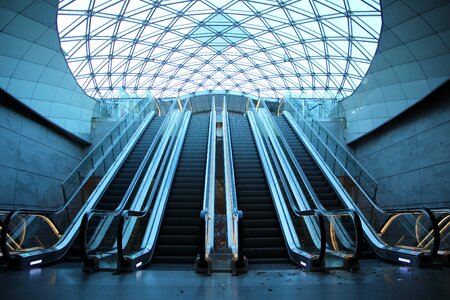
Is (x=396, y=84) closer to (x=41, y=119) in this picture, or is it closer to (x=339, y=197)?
(x=339, y=197)

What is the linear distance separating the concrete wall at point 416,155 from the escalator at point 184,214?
8296mm

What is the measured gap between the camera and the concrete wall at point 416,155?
37.6 ft

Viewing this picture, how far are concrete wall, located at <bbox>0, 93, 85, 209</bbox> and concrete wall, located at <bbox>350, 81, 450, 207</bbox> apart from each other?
48.8ft

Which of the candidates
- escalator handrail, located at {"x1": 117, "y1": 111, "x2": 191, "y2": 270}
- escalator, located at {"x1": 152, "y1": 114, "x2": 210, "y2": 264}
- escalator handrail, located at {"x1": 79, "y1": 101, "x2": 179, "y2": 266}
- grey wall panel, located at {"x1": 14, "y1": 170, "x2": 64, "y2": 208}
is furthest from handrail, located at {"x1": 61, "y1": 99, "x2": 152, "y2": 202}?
escalator, located at {"x1": 152, "y1": 114, "x2": 210, "y2": 264}

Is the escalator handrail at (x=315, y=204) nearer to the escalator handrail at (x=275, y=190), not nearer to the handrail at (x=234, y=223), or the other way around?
the escalator handrail at (x=275, y=190)

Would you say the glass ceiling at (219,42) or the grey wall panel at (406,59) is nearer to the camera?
the grey wall panel at (406,59)

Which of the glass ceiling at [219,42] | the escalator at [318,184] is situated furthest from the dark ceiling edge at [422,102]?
the glass ceiling at [219,42]

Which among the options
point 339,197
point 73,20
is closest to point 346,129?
point 339,197

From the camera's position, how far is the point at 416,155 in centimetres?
1325

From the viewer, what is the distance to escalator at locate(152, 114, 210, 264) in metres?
8.77

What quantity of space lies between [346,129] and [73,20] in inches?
712

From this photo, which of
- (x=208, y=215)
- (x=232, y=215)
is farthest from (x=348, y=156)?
(x=208, y=215)

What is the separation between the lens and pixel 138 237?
824 centimetres

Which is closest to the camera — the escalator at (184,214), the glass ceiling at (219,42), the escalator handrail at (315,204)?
the escalator handrail at (315,204)
